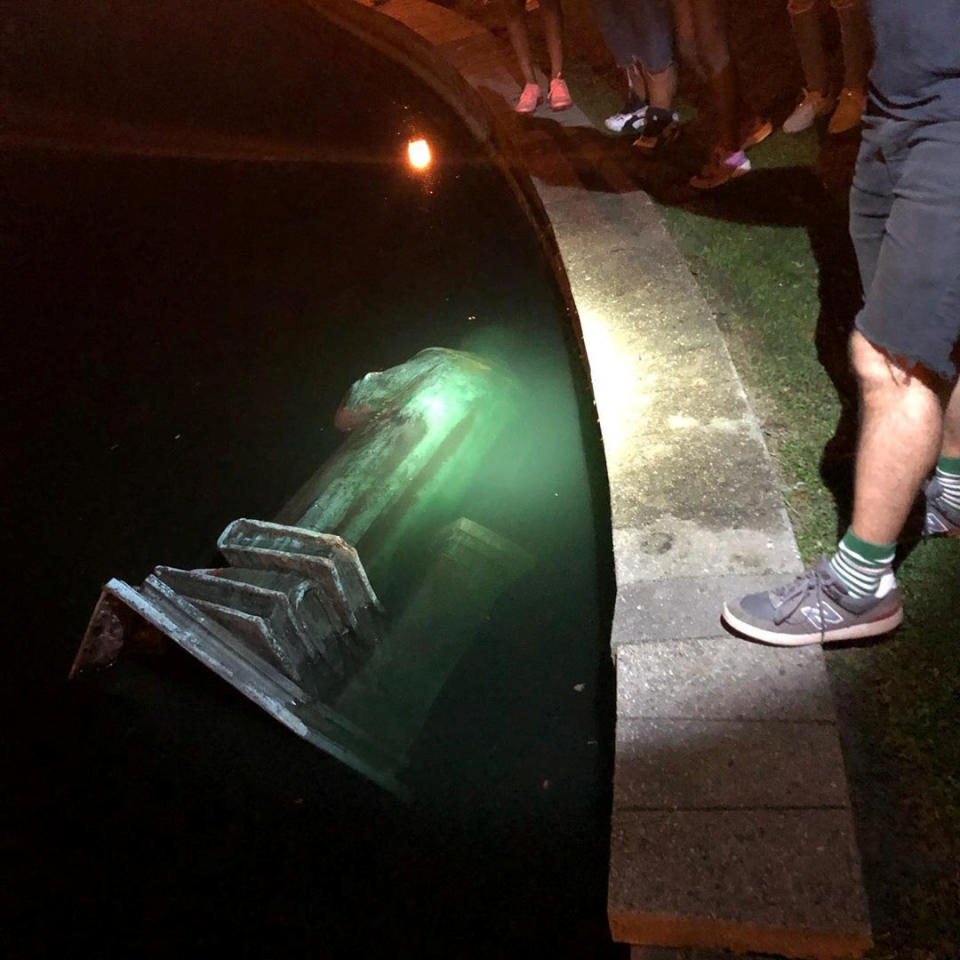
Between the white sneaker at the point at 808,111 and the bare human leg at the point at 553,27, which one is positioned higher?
the bare human leg at the point at 553,27

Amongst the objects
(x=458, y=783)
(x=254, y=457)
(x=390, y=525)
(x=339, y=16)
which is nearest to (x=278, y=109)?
(x=339, y=16)

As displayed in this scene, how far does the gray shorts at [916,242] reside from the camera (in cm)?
183

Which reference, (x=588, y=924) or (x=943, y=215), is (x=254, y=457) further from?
(x=943, y=215)

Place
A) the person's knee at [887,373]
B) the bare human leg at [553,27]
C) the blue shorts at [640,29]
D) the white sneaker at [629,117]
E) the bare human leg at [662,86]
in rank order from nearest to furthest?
the person's knee at [887,373], the blue shorts at [640,29], the bare human leg at [662,86], the white sneaker at [629,117], the bare human leg at [553,27]

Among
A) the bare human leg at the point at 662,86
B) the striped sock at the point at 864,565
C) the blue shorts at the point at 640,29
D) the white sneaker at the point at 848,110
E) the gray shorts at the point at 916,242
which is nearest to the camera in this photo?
the gray shorts at the point at 916,242

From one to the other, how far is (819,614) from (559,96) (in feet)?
16.1

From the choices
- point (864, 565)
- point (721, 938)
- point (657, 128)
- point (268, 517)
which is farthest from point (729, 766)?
point (657, 128)

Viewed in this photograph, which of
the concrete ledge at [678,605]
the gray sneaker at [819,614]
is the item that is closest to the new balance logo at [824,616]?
the gray sneaker at [819,614]

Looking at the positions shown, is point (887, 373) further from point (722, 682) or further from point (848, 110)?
point (848, 110)

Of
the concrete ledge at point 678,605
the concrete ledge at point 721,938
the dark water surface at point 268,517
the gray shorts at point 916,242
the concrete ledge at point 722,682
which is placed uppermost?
the gray shorts at point 916,242

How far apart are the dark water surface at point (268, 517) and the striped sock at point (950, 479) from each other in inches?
46.1

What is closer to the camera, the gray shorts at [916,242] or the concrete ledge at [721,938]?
the concrete ledge at [721,938]

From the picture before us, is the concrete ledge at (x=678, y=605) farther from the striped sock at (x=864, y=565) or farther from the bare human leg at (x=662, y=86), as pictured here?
the bare human leg at (x=662, y=86)

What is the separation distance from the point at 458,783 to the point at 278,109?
25.7ft
